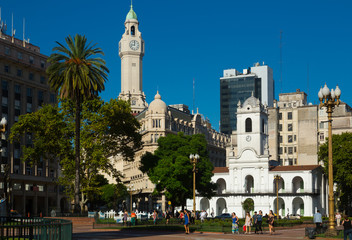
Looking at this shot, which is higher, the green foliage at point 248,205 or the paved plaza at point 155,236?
the paved plaza at point 155,236

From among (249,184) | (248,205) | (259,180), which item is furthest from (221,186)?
(248,205)

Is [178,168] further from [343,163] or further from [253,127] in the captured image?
[253,127]

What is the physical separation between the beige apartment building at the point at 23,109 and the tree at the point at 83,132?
18.8 meters

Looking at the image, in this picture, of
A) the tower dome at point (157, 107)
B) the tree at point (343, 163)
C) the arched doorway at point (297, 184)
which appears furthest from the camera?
the tower dome at point (157, 107)

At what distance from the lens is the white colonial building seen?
94.1 m

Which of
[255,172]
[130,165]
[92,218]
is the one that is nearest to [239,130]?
[255,172]

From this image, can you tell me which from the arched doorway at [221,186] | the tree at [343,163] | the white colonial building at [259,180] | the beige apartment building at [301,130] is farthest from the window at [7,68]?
Answer: the beige apartment building at [301,130]

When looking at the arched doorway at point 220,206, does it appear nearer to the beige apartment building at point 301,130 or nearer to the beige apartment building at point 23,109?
the beige apartment building at point 301,130

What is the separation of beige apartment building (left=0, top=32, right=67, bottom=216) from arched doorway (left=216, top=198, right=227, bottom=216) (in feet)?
91.9

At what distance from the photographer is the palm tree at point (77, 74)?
54.7 m

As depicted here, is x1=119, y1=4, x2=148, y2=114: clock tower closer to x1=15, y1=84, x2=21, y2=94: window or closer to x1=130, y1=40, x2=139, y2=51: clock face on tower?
x1=130, y1=40, x2=139, y2=51: clock face on tower

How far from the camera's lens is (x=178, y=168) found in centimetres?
7238

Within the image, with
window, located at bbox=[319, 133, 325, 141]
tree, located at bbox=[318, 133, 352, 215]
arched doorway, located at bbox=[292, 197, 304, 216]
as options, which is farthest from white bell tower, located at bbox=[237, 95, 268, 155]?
window, located at bbox=[319, 133, 325, 141]

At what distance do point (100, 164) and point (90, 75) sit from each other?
1228 cm
